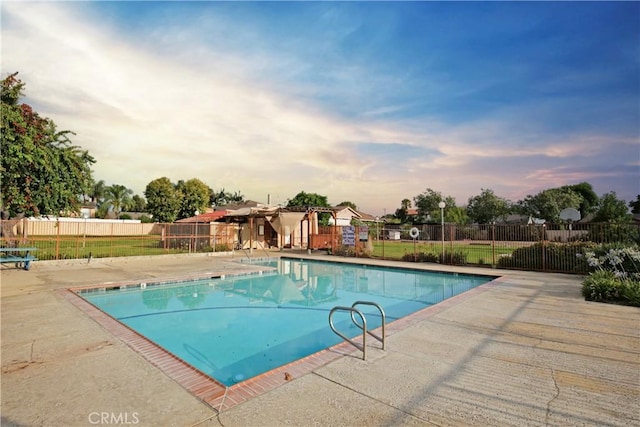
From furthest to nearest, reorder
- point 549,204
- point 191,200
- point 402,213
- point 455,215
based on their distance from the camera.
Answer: point 402,213 → point 455,215 → point 191,200 → point 549,204

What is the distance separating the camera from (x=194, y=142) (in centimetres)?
1798

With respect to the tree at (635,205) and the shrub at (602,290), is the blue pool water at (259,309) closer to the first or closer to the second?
the shrub at (602,290)

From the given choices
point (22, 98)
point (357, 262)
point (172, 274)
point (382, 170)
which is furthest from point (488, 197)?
point (22, 98)

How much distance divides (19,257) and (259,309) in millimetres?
11720

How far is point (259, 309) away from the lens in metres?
9.48

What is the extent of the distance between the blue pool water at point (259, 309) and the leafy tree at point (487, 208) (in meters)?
41.7

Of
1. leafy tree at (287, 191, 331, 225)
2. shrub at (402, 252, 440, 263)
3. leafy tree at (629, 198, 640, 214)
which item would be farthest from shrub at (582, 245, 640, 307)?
leafy tree at (629, 198, 640, 214)

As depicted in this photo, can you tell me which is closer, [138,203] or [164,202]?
[164,202]

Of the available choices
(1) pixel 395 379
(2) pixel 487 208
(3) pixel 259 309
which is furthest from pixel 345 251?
(2) pixel 487 208

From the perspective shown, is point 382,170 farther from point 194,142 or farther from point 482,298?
point 482,298

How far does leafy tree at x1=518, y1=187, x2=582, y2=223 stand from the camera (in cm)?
4425

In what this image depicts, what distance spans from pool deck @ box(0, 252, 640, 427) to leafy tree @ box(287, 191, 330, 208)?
32.3 m

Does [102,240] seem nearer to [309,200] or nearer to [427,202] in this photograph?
[309,200]

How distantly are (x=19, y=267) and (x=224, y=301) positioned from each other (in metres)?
10.4
